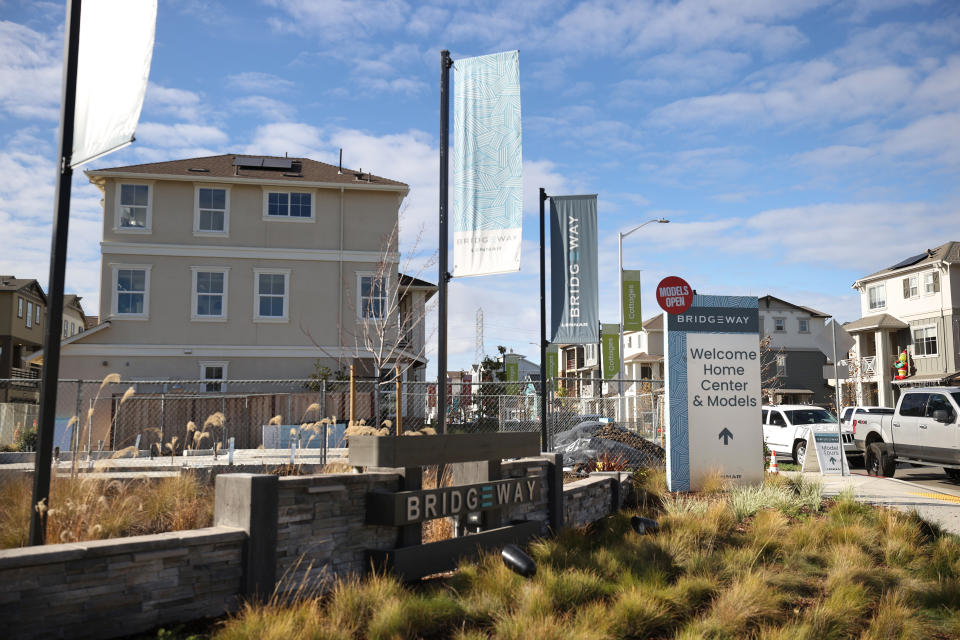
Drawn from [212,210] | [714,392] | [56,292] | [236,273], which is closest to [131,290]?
[236,273]

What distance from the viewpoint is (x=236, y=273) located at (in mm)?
28672

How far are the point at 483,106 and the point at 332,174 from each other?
761 inches

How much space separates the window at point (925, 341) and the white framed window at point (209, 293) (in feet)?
137

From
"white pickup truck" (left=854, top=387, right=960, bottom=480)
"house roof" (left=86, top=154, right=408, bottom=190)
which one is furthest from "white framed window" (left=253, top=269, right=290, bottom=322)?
"white pickup truck" (left=854, top=387, right=960, bottom=480)

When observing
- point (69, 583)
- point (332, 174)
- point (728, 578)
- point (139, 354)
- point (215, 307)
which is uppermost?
point (332, 174)

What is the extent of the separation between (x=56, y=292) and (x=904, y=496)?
1420 cm

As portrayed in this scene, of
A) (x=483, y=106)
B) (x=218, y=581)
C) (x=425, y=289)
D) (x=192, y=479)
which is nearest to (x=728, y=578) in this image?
(x=218, y=581)

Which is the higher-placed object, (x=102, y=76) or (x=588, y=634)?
(x=102, y=76)

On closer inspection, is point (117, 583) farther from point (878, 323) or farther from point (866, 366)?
point (866, 366)

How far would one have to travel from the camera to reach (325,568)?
6.88m

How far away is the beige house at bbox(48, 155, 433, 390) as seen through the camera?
1091 inches

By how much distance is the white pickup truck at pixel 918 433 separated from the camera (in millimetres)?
16500

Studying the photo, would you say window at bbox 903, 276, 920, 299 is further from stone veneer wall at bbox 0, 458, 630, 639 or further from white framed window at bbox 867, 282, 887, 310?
stone veneer wall at bbox 0, 458, 630, 639

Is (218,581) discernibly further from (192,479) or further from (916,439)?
(916,439)
